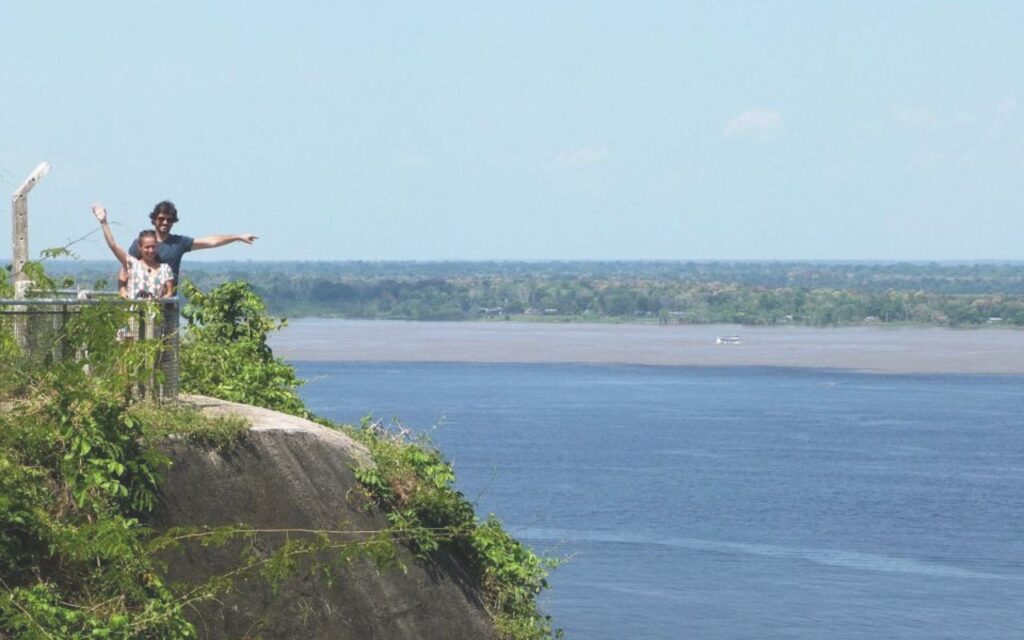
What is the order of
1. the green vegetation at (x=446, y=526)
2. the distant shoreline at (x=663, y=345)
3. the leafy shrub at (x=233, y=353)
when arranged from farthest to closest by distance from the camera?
the distant shoreline at (x=663, y=345) → the leafy shrub at (x=233, y=353) → the green vegetation at (x=446, y=526)

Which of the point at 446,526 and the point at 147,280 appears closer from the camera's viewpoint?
the point at 446,526

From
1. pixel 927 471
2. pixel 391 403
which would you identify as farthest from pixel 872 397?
pixel 927 471

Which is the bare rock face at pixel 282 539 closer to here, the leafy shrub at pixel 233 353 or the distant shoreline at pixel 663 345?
the leafy shrub at pixel 233 353

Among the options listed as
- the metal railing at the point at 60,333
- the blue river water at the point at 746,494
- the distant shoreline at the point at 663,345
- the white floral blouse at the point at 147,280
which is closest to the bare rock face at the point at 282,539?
the metal railing at the point at 60,333

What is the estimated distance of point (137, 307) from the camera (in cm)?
1288

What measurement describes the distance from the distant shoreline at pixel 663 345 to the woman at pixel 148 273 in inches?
3807

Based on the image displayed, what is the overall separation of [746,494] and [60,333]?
4342 centimetres

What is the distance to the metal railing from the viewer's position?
12.3 metres
